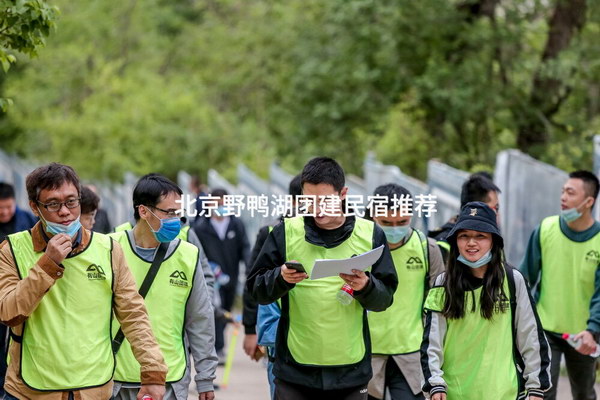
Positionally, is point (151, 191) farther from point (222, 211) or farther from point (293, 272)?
point (222, 211)

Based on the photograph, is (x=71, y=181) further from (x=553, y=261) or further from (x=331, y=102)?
(x=331, y=102)

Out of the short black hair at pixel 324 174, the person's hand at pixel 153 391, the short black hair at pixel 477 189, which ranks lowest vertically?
the person's hand at pixel 153 391

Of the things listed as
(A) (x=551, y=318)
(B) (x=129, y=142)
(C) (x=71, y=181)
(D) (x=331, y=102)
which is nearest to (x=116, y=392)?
(C) (x=71, y=181)

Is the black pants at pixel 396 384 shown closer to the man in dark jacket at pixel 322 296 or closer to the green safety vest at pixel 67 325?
the man in dark jacket at pixel 322 296

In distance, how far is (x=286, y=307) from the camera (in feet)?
21.3

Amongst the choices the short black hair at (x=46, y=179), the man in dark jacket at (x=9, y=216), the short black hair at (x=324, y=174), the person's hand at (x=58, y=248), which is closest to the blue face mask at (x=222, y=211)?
the man in dark jacket at (x=9, y=216)

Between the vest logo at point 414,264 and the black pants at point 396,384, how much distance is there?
587 millimetres

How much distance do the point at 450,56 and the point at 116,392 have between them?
12481mm

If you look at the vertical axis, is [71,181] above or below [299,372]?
above

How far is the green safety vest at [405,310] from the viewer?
7.68m

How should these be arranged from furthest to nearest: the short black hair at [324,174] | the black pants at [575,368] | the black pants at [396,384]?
the black pants at [575,368], the black pants at [396,384], the short black hair at [324,174]

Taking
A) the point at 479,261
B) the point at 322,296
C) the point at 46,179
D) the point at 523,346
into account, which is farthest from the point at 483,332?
the point at 46,179

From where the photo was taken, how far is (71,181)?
5.66 meters

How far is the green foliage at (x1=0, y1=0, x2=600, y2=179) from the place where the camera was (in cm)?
1758
